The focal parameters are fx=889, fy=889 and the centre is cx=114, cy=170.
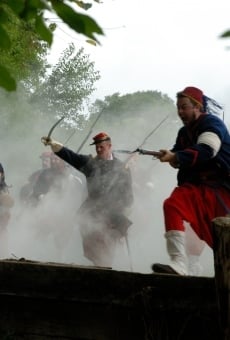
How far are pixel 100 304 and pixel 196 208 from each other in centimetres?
147

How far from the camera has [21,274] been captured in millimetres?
4914

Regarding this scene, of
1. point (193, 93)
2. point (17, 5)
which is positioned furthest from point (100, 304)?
point (17, 5)

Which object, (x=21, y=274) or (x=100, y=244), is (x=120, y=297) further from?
(x=100, y=244)

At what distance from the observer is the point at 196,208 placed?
6027mm

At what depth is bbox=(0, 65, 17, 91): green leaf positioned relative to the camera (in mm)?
2701

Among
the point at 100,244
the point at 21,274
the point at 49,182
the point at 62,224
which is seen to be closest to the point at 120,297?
the point at 21,274

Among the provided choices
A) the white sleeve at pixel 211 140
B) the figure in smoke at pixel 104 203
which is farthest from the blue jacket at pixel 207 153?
the figure in smoke at pixel 104 203

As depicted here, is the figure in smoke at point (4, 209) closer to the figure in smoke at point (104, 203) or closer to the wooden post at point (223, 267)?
the figure in smoke at point (104, 203)

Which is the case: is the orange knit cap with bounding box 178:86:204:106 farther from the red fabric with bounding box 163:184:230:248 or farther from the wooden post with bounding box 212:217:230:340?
the wooden post with bounding box 212:217:230:340

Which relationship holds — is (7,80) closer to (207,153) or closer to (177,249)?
(177,249)

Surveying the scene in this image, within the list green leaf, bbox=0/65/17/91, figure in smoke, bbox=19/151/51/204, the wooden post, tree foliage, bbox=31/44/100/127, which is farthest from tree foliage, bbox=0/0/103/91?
tree foliage, bbox=31/44/100/127

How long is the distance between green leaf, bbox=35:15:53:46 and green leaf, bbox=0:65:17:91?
18cm

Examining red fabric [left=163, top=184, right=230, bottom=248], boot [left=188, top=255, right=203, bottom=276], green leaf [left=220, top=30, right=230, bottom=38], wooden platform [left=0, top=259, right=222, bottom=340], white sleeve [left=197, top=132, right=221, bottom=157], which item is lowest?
wooden platform [left=0, top=259, right=222, bottom=340]

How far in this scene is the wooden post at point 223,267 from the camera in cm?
411
